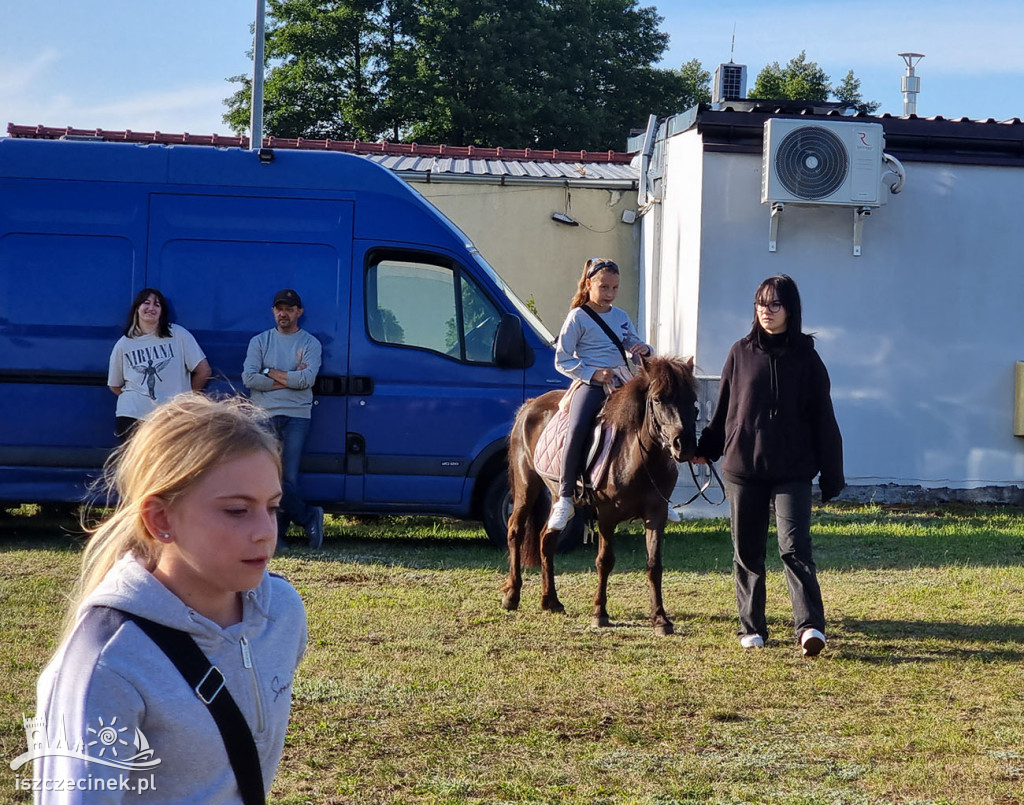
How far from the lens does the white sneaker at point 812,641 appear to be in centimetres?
660

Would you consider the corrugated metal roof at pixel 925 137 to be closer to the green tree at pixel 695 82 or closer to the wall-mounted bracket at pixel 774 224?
the wall-mounted bracket at pixel 774 224

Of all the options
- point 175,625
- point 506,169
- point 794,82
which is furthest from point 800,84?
point 175,625

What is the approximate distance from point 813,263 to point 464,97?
26.4 metres

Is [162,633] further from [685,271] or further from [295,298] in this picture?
[685,271]

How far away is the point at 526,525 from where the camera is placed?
8.45 metres

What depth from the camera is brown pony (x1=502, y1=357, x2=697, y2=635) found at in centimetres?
712

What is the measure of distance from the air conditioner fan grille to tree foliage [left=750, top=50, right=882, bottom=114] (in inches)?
1174

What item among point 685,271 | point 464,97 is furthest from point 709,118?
point 464,97

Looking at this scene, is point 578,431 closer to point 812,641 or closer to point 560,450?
point 560,450

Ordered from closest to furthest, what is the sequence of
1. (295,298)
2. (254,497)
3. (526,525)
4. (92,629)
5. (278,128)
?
(92,629)
(254,497)
(526,525)
(295,298)
(278,128)

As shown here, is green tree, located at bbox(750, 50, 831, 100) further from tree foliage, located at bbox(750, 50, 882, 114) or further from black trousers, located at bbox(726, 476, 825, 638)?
black trousers, located at bbox(726, 476, 825, 638)

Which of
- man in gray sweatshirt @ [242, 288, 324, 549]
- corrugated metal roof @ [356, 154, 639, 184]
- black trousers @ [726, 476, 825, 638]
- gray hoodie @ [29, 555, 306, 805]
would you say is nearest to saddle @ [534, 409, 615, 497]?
black trousers @ [726, 476, 825, 638]

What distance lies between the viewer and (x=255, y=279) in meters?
10.3

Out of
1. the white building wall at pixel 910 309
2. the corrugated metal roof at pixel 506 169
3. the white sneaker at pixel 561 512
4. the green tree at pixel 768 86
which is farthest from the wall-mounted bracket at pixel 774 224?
the green tree at pixel 768 86
